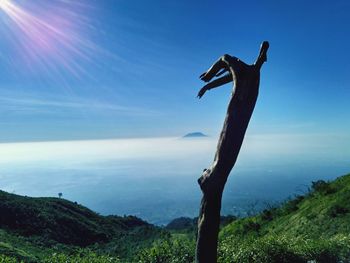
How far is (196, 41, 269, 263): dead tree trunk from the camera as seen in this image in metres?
6.97

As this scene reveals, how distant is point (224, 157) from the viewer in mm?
6930

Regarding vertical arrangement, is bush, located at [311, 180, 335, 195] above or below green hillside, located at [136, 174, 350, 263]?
above

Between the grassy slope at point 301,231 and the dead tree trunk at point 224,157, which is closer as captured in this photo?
the dead tree trunk at point 224,157

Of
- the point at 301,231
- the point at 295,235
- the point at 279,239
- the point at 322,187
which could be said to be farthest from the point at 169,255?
the point at 322,187

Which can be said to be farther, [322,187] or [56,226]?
[56,226]

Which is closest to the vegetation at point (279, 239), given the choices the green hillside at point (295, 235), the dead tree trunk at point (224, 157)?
the green hillside at point (295, 235)

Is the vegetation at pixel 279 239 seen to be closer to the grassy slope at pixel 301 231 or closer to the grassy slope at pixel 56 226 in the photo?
the grassy slope at pixel 301 231

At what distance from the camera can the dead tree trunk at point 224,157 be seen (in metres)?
6.97

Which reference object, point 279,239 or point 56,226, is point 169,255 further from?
point 56,226

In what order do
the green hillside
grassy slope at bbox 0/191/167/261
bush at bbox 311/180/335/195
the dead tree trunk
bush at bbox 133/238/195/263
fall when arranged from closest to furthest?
the dead tree trunk, bush at bbox 133/238/195/263, the green hillside, bush at bbox 311/180/335/195, grassy slope at bbox 0/191/167/261

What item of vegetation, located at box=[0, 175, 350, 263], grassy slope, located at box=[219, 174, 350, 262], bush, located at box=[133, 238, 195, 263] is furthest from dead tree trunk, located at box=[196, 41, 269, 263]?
grassy slope, located at box=[219, 174, 350, 262]

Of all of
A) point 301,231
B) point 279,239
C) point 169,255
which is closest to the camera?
point 169,255

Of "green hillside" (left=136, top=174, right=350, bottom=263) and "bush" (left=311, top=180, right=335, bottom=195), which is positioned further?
"bush" (left=311, top=180, right=335, bottom=195)

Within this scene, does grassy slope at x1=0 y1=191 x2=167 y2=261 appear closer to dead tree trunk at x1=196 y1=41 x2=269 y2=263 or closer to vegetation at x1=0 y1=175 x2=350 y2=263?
vegetation at x1=0 y1=175 x2=350 y2=263
